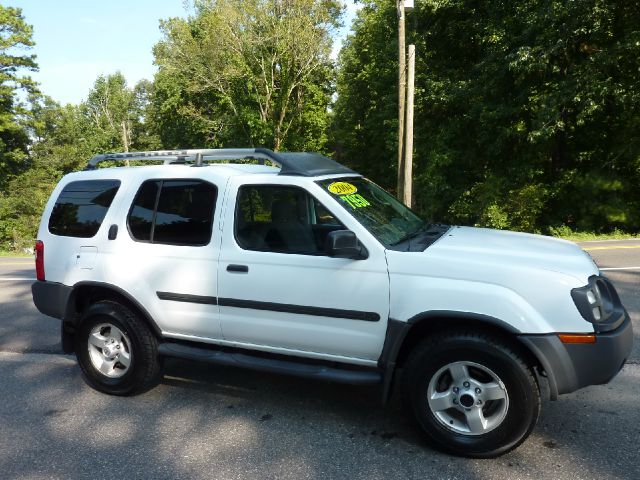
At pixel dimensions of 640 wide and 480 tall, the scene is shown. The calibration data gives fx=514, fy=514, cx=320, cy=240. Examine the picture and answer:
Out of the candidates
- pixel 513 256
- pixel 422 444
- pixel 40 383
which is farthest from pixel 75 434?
pixel 513 256

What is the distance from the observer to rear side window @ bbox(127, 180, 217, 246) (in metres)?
3.96

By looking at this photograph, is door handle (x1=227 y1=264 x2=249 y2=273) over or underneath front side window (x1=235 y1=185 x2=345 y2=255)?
underneath

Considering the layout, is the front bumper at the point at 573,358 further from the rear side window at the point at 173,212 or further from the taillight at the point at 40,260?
the taillight at the point at 40,260

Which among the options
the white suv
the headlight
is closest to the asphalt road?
the white suv

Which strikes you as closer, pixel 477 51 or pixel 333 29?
pixel 477 51

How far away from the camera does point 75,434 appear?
3674mm

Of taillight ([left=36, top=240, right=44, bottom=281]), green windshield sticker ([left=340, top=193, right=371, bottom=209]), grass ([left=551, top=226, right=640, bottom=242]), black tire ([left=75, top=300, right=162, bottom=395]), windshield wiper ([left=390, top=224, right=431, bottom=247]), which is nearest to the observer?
windshield wiper ([left=390, top=224, right=431, bottom=247])

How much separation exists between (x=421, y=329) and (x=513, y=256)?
749 millimetres

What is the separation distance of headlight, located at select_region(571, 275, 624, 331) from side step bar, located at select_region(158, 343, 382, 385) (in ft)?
4.27

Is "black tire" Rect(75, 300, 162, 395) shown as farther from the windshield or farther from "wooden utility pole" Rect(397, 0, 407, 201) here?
"wooden utility pole" Rect(397, 0, 407, 201)

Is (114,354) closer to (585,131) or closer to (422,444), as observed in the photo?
(422,444)

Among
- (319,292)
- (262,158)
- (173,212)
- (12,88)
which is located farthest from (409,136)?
(12,88)

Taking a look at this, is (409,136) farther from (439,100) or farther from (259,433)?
(259,433)

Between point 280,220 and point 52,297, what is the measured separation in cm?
223
